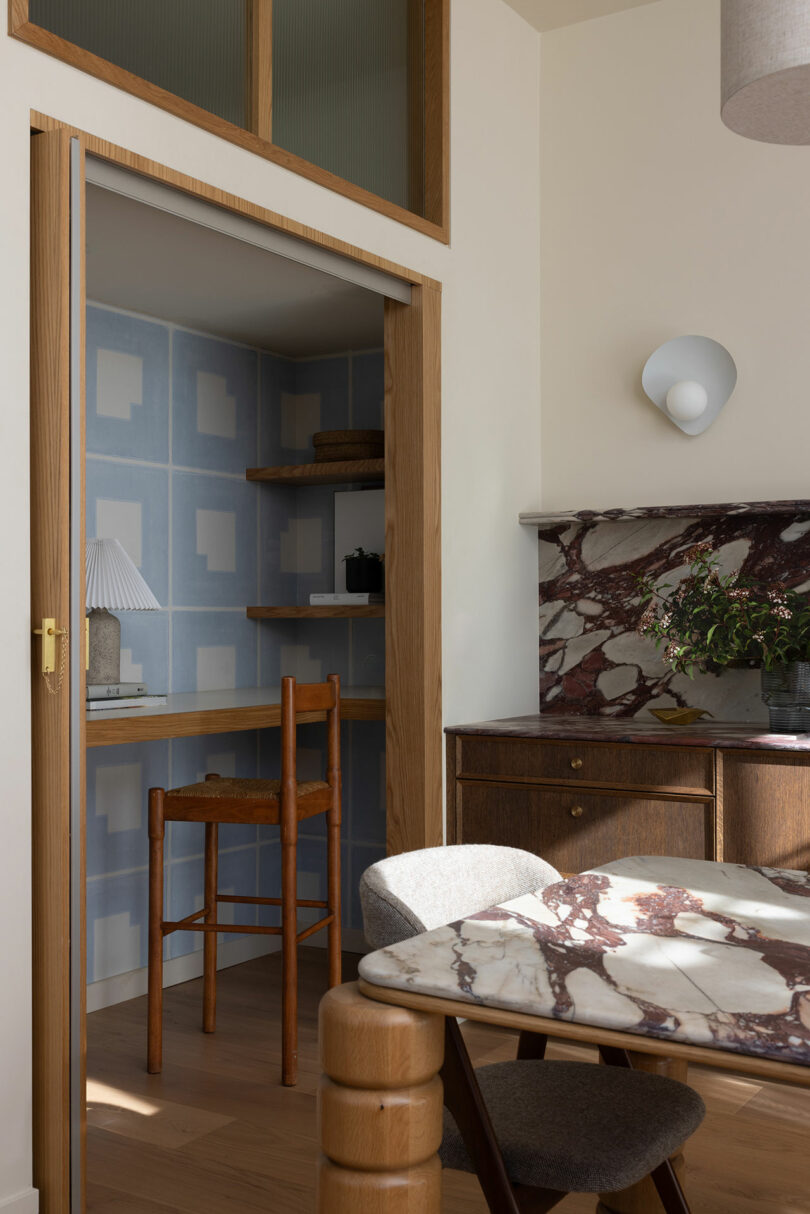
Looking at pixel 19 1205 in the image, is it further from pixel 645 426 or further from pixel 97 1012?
pixel 645 426

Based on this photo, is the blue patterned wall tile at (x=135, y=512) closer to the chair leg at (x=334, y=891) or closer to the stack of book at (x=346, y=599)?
the stack of book at (x=346, y=599)

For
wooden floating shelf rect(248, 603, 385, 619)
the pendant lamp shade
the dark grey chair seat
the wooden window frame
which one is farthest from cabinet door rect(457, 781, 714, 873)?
the pendant lamp shade

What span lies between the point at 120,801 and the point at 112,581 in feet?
A: 2.86

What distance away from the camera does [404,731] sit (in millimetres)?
3518

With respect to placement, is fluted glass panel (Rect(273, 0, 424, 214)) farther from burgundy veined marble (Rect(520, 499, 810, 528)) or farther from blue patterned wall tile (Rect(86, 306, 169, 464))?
burgundy veined marble (Rect(520, 499, 810, 528))

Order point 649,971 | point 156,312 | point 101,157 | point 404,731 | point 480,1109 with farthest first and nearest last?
point 156,312
point 404,731
point 101,157
point 480,1109
point 649,971

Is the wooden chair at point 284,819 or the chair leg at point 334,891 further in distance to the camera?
the chair leg at point 334,891

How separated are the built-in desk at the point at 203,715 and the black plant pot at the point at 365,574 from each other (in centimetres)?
36

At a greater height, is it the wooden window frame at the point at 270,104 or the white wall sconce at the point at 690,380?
the wooden window frame at the point at 270,104

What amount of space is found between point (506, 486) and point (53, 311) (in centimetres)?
197

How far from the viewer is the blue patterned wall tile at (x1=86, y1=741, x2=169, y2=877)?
3682 mm

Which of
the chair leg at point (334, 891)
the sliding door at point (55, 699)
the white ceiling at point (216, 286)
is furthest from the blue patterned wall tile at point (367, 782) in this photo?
the sliding door at point (55, 699)

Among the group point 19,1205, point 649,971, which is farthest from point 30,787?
point 649,971

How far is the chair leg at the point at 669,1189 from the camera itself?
181cm
